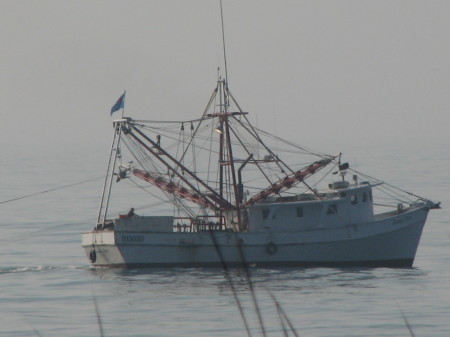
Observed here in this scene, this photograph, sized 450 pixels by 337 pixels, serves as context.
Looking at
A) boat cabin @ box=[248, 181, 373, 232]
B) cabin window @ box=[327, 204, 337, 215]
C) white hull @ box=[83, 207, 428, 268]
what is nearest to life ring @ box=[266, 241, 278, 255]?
white hull @ box=[83, 207, 428, 268]

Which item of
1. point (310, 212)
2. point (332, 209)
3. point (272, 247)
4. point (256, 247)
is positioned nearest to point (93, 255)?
point (256, 247)

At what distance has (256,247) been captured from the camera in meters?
57.7

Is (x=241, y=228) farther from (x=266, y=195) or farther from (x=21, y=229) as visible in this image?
(x=21, y=229)

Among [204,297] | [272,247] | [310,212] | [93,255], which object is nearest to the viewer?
[204,297]

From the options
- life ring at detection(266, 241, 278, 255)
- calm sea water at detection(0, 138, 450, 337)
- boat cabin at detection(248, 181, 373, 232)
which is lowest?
calm sea water at detection(0, 138, 450, 337)

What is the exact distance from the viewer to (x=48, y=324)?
42812 millimetres

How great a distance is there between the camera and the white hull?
57.6 meters

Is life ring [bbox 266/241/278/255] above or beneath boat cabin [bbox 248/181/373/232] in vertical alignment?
beneath

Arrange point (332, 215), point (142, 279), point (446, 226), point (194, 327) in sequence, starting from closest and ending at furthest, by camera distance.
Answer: point (194, 327)
point (142, 279)
point (332, 215)
point (446, 226)

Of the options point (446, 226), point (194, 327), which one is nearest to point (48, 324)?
point (194, 327)

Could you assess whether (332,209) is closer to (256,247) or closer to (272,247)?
(272,247)

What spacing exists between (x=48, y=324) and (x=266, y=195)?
1799cm

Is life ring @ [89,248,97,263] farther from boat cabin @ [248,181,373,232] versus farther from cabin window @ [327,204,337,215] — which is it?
cabin window @ [327,204,337,215]

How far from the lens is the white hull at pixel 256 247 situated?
5759 centimetres
